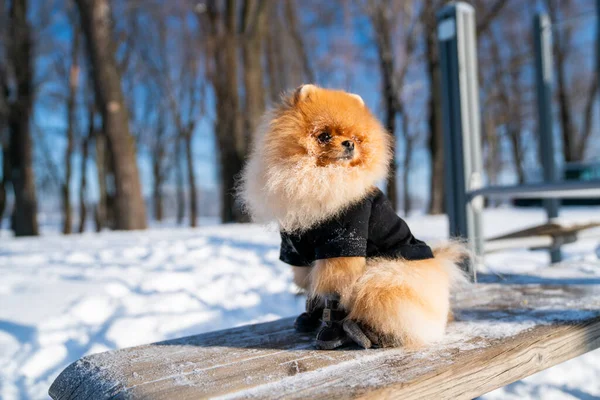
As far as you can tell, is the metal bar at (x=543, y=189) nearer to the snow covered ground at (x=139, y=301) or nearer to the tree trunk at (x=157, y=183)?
the snow covered ground at (x=139, y=301)

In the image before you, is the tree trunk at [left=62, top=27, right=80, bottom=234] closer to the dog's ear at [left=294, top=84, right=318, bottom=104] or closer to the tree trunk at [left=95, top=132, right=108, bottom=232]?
→ the tree trunk at [left=95, top=132, right=108, bottom=232]

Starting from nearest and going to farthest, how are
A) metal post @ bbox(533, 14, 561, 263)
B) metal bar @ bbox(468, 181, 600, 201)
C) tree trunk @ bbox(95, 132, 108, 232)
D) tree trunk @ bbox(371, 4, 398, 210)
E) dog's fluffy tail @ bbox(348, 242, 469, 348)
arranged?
dog's fluffy tail @ bbox(348, 242, 469, 348) < metal bar @ bbox(468, 181, 600, 201) < metal post @ bbox(533, 14, 561, 263) < tree trunk @ bbox(371, 4, 398, 210) < tree trunk @ bbox(95, 132, 108, 232)

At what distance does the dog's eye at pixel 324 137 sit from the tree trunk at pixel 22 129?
10988 mm

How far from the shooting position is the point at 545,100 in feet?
12.2

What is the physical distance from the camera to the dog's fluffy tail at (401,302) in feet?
4.58

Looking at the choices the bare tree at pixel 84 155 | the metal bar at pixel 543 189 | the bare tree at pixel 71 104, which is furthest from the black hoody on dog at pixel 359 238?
the bare tree at pixel 84 155

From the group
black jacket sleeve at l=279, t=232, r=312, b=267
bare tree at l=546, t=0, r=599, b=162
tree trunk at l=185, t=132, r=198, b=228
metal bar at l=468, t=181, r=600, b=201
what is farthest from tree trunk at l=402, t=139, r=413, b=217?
black jacket sleeve at l=279, t=232, r=312, b=267

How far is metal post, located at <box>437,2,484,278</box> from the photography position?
9.45ft

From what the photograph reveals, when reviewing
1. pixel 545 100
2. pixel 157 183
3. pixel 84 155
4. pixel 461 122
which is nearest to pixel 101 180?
pixel 84 155

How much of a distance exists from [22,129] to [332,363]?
12130 millimetres

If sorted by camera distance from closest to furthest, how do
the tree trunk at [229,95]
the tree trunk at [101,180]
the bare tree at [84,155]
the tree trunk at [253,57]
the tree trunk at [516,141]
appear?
the tree trunk at [253,57], the tree trunk at [229,95], the bare tree at [84,155], the tree trunk at [101,180], the tree trunk at [516,141]

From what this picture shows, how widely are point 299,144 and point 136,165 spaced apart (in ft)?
21.4

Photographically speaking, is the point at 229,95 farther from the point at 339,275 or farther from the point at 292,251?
the point at 339,275

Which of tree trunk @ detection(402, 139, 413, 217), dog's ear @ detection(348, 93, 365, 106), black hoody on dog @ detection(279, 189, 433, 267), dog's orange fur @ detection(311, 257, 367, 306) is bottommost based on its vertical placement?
dog's orange fur @ detection(311, 257, 367, 306)
